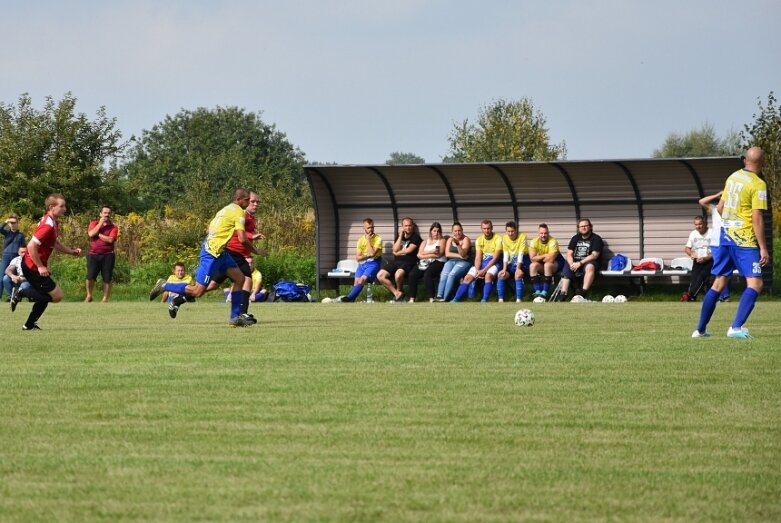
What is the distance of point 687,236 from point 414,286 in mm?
5481

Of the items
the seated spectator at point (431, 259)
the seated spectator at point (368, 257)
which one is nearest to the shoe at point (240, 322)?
the seated spectator at point (368, 257)

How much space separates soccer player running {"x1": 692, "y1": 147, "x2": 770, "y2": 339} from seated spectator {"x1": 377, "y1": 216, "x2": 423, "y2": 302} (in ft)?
44.1

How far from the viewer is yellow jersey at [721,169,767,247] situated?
1279 cm

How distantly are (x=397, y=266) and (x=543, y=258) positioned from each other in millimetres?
2873

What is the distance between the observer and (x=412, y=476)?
5492mm

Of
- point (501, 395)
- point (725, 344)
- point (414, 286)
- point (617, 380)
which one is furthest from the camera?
point (414, 286)

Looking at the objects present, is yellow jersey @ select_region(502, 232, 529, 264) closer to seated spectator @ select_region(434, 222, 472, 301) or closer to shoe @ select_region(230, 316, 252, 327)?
seated spectator @ select_region(434, 222, 472, 301)

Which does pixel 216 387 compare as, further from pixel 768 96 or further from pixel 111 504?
pixel 768 96

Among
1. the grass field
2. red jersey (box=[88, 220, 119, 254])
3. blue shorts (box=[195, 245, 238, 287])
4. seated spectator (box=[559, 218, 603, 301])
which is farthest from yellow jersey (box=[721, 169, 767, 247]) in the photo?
red jersey (box=[88, 220, 119, 254])

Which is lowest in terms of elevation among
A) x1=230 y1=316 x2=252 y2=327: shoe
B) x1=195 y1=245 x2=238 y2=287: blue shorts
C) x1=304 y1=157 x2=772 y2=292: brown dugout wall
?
x1=230 y1=316 x2=252 y2=327: shoe

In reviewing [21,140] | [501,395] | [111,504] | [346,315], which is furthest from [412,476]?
[21,140]

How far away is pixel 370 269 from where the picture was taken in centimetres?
2644

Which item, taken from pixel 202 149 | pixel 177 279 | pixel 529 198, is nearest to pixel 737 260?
pixel 529 198

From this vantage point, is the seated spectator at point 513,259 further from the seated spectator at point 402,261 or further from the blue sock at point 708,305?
the blue sock at point 708,305
